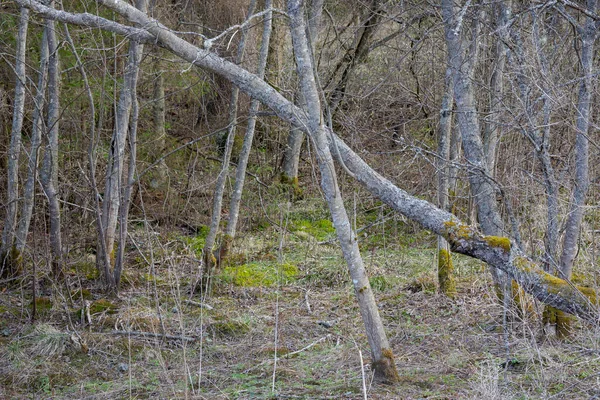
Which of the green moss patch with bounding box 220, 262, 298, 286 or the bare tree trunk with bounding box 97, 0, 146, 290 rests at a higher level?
the bare tree trunk with bounding box 97, 0, 146, 290

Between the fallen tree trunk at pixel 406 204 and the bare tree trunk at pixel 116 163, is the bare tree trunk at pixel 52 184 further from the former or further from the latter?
the fallen tree trunk at pixel 406 204

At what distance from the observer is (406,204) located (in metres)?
5.14

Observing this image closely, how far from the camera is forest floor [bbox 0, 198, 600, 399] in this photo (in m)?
5.16

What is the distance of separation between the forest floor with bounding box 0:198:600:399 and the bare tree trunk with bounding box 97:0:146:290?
425 millimetres

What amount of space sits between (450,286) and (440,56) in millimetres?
4914

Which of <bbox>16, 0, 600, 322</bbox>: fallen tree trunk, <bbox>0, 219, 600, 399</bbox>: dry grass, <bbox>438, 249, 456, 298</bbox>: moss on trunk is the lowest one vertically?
<bbox>0, 219, 600, 399</bbox>: dry grass

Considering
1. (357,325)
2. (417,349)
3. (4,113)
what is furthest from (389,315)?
(4,113)

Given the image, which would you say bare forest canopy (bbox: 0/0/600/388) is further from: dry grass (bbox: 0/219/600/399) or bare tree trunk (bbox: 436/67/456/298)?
dry grass (bbox: 0/219/600/399)

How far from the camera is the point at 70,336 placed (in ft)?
21.9

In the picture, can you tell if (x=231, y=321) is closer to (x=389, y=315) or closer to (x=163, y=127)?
(x=389, y=315)

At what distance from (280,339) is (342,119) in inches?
258

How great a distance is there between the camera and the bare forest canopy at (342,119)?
16.7 feet

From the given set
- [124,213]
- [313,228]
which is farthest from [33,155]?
[313,228]

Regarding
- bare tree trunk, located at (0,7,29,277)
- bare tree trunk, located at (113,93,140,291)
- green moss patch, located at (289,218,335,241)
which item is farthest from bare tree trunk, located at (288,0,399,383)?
green moss patch, located at (289,218,335,241)
